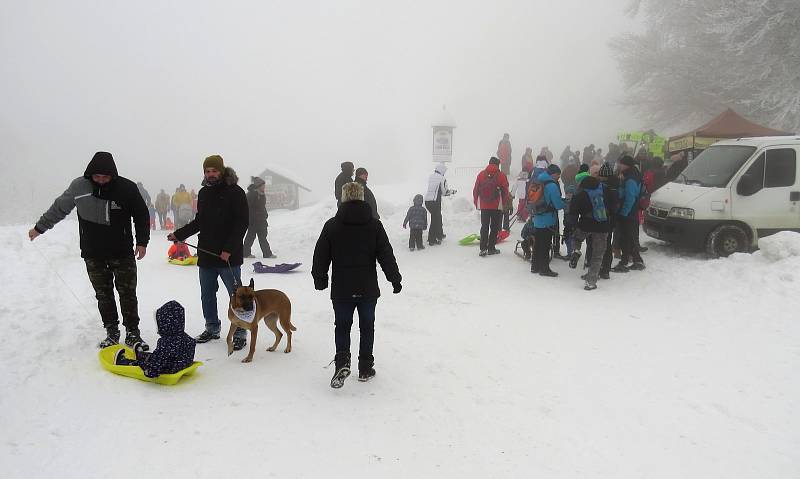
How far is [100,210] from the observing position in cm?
468

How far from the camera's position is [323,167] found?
90500mm

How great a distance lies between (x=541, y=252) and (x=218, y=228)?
6354mm

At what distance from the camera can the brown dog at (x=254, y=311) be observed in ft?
15.7

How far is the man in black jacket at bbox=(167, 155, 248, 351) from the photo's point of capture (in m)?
5.23

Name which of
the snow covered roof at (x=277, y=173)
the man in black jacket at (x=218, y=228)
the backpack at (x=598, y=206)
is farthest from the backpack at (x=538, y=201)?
the snow covered roof at (x=277, y=173)

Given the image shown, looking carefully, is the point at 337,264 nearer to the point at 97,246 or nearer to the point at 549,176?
the point at 97,246

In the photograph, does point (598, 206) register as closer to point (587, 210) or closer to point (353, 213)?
point (587, 210)

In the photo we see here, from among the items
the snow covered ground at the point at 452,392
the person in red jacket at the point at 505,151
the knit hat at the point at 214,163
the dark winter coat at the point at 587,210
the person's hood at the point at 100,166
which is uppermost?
the person in red jacket at the point at 505,151

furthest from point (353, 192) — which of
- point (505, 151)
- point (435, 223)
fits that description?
point (505, 151)

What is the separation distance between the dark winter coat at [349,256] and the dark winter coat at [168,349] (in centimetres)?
134

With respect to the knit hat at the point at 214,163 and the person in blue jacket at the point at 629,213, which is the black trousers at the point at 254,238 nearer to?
the knit hat at the point at 214,163

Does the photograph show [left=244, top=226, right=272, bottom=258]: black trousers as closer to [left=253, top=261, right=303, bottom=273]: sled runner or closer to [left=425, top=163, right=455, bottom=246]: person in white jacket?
[left=253, top=261, right=303, bottom=273]: sled runner

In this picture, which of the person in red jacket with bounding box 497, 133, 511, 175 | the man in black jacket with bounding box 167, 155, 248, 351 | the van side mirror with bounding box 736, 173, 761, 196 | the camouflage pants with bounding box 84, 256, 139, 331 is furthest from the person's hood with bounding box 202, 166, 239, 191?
the person in red jacket with bounding box 497, 133, 511, 175

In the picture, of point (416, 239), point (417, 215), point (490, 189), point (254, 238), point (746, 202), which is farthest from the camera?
point (416, 239)
